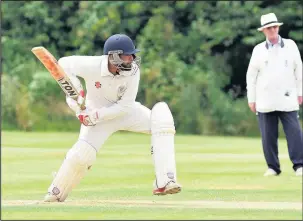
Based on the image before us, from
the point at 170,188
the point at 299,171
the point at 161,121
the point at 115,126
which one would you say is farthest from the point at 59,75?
the point at 299,171

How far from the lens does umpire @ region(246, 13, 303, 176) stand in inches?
500

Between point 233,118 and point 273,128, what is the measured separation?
12.5 metres

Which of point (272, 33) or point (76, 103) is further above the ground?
point (272, 33)

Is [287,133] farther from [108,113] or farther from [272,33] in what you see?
[108,113]

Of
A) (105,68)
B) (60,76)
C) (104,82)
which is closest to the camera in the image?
(60,76)

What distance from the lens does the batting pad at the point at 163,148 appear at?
9.79 metres

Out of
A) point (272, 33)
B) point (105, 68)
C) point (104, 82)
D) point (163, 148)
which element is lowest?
point (163, 148)

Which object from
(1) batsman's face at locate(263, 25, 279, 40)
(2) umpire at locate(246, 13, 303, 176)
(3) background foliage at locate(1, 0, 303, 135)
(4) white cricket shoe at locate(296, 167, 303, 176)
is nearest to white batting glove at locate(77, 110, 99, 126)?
(2) umpire at locate(246, 13, 303, 176)

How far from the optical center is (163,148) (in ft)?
32.3

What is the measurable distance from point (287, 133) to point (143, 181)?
167 cm

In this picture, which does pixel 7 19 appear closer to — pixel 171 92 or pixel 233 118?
pixel 171 92

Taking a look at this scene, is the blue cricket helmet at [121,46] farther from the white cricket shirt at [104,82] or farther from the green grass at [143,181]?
the green grass at [143,181]

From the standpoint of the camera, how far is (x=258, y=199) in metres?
9.91

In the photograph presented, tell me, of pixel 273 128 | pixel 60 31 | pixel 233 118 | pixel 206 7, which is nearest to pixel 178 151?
pixel 273 128
